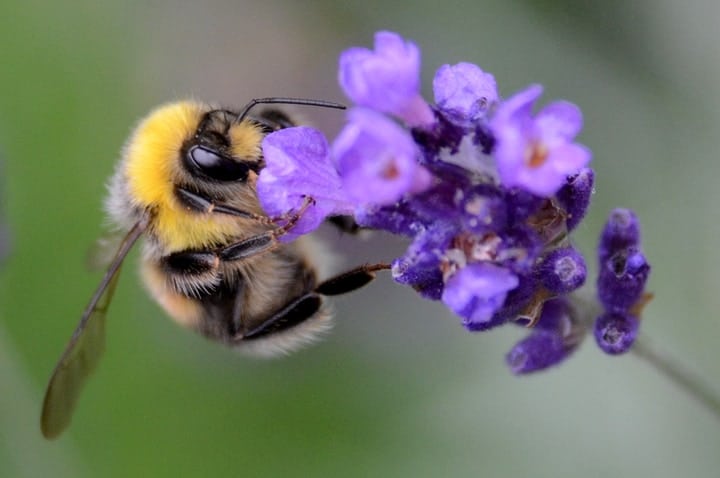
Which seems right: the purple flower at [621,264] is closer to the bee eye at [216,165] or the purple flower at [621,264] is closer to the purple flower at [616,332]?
the purple flower at [616,332]

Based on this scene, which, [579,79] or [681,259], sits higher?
[579,79]

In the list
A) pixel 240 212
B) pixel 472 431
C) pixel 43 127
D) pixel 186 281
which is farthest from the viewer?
pixel 43 127

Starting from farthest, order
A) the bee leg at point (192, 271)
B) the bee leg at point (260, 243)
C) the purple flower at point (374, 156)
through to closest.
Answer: the bee leg at point (192, 271), the bee leg at point (260, 243), the purple flower at point (374, 156)

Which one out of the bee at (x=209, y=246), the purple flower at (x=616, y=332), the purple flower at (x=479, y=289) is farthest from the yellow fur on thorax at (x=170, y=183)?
the purple flower at (x=616, y=332)

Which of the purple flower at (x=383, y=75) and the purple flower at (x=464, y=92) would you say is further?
the purple flower at (x=464, y=92)

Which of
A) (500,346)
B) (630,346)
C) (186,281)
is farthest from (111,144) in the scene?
(630,346)

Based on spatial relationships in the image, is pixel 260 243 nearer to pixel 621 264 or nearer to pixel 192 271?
pixel 192 271

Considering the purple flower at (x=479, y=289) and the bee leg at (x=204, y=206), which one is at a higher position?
the purple flower at (x=479, y=289)

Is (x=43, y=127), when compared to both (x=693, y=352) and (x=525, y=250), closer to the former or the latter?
(x=693, y=352)
